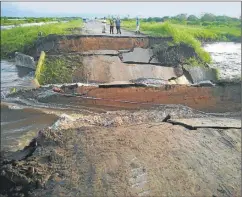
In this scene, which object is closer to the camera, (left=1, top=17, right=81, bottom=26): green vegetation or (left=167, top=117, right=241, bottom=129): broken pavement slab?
(left=167, top=117, right=241, bottom=129): broken pavement slab

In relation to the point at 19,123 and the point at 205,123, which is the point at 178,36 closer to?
the point at 19,123

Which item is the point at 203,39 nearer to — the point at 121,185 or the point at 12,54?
the point at 12,54

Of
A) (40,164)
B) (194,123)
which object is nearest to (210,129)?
(194,123)

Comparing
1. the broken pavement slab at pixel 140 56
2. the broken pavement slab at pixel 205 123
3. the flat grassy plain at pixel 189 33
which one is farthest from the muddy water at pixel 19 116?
the broken pavement slab at pixel 140 56

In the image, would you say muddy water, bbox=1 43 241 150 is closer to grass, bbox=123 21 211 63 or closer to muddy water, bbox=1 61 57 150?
muddy water, bbox=1 61 57 150

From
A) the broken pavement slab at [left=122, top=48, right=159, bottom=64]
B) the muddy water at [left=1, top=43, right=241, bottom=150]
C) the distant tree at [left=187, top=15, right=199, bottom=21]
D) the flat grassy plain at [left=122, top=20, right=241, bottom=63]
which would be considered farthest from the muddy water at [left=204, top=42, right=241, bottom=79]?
the distant tree at [left=187, top=15, right=199, bottom=21]

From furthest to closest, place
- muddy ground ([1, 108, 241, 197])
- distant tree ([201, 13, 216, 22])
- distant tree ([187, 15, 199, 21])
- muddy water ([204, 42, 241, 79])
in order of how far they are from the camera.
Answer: distant tree ([201, 13, 216, 22]) → distant tree ([187, 15, 199, 21]) → muddy water ([204, 42, 241, 79]) → muddy ground ([1, 108, 241, 197])

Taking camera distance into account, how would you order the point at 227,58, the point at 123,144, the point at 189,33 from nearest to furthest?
the point at 123,144
the point at 227,58
the point at 189,33

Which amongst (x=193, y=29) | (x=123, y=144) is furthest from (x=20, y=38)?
(x=193, y=29)
